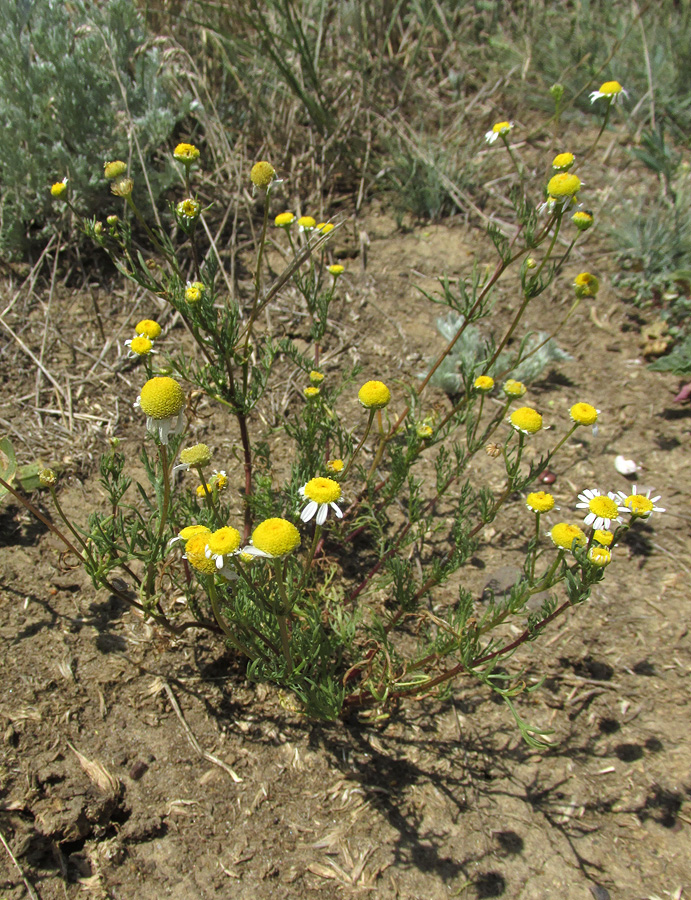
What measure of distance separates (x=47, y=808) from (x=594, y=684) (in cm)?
208

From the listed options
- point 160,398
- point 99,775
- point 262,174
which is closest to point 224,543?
point 160,398

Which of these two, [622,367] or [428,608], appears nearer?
[428,608]

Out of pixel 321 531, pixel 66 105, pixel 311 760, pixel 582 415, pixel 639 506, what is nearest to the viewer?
pixel 639 506

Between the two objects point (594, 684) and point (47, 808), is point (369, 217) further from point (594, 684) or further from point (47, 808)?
point (47, 808)

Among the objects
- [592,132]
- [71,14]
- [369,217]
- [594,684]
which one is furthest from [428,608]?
[71,14]

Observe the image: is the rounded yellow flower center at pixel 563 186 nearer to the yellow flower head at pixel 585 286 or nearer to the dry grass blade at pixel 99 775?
the yellow flower head at pixel 585 286

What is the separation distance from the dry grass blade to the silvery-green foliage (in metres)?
2.76

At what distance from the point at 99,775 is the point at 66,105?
347 cm

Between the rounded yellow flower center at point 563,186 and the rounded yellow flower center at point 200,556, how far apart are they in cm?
165

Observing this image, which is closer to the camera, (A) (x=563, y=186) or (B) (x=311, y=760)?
(A) (x=563, y=186)

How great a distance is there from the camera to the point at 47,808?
2076mm

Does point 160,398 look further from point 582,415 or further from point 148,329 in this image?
point 582,415

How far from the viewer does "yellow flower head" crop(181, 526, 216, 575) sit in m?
1.73

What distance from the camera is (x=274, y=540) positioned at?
1.66 m
